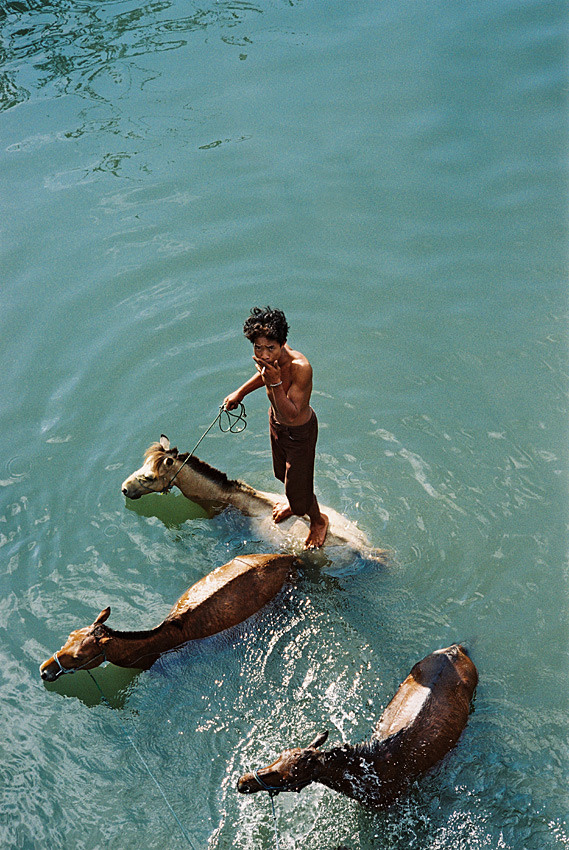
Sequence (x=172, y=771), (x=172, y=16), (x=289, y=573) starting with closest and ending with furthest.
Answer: (x=172, y=771), (x=289, y=573), (x=172, y=16)

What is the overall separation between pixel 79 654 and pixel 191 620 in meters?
0.93

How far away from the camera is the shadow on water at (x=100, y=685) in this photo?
6.47 meters

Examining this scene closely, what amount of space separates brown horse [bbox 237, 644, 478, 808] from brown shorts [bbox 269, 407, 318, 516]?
1868 millimetres

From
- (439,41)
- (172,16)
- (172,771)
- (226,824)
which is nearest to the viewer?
(226,824)

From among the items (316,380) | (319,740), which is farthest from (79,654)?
(316,380)

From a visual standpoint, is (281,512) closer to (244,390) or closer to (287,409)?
(244,390)

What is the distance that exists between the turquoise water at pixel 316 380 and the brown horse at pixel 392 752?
23 centimetres

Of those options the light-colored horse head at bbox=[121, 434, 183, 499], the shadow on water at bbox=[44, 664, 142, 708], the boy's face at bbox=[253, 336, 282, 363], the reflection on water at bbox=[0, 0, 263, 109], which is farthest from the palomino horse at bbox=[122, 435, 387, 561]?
the reflection on water at bbox=[0, 0, 263, 109]

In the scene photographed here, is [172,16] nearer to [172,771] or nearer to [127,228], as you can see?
[127,228]

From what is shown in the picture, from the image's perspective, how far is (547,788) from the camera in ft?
18.3

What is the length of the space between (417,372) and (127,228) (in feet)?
16.4

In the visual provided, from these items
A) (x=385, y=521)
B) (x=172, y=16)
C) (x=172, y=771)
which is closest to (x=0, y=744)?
(x=172, y=771)

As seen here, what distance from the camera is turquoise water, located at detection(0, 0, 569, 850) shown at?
5957 millimetres

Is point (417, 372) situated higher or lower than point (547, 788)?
higher
